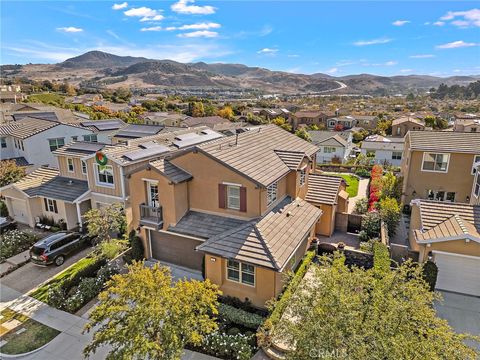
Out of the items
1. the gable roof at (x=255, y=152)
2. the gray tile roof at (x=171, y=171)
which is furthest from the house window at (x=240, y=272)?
the gray tile roof at (x=171, y=171)

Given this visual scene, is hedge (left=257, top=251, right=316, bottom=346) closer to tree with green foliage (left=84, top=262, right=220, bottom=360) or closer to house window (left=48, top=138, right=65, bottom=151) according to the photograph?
tree with green foliage (left=84, top=262, right=220, bottom=360)

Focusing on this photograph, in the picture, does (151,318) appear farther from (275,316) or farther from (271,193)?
(271,193)

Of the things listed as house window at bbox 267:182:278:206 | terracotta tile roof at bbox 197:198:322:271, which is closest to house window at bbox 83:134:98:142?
house window at bbox 267:182:278:206

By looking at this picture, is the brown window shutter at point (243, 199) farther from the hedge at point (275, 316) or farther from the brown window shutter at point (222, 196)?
the hedge at point (275, 316)

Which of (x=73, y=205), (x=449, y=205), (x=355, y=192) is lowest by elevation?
(x=355, y=192)

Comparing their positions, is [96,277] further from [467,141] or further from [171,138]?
[467,141]

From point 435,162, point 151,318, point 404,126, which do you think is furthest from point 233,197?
point 404,126

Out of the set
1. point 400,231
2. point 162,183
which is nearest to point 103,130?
point 162,183
